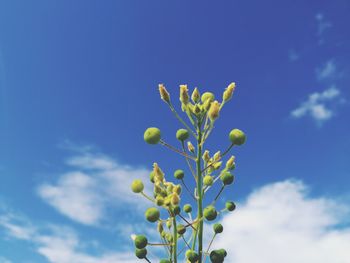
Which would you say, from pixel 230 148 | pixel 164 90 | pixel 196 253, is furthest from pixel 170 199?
pixel 164 90

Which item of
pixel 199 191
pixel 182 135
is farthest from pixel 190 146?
pixel 199 191

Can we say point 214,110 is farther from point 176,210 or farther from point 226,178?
point 176,210

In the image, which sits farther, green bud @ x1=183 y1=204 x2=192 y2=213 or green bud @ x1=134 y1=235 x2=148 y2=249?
green bud @ x1=183 y1=204 x2=192 y2=213

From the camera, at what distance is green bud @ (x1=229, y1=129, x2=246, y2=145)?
5219 millimetres

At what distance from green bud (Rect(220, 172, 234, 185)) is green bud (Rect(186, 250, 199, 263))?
1.22 metres

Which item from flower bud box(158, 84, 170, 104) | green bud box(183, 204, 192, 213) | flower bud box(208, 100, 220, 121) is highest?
flower bud box(158, 84, 170, 104)

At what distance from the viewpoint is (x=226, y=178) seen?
5.70m

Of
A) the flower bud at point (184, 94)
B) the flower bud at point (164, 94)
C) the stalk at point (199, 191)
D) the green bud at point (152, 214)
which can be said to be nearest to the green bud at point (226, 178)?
the stalk at point (199, 191)

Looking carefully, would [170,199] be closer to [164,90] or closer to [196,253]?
[196,253]

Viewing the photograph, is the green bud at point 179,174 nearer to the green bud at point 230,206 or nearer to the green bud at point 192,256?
the green bud at point 230,206

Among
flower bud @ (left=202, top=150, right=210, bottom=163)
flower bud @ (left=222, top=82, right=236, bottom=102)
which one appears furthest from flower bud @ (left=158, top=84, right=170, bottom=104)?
flower bud @ (left=202, top=150, right=210, bottom=163)

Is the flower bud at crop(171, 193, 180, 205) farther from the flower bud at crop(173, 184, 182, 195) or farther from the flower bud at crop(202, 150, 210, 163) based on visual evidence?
the flower bud at crop(202, 150, 210, 163)

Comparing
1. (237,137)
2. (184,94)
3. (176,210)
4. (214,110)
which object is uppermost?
(184,94)

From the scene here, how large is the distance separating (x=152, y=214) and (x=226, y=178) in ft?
4.14
